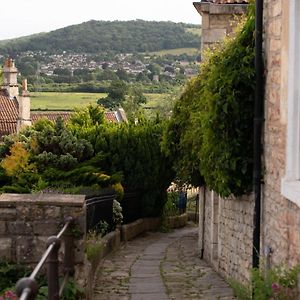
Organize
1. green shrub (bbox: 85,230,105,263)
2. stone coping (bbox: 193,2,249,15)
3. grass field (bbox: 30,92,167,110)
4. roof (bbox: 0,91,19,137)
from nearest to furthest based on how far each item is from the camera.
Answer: green shrub (bbox: 85,230,105,263) < stone coping (bbox: 193,2,249,15) < roof (bbox: 0,91,19,137) < grass field (bbox: 30,92,167,110)

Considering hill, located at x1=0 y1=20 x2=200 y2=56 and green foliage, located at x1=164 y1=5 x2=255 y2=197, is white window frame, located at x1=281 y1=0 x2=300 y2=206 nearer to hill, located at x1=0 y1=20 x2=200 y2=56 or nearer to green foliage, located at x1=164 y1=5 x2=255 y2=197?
green foliage, located at x1=164 y1=5 x2=255 y2=197

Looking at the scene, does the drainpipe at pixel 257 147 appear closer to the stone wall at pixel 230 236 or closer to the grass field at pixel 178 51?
the stone wall at pixel 230 236

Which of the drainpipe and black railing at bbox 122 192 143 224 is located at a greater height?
the drainpipe

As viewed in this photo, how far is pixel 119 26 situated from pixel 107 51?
464 cm

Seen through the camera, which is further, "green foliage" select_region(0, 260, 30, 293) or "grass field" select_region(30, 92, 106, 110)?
"grass field" select_region(30, 92, 106, 110)

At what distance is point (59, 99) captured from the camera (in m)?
89.4

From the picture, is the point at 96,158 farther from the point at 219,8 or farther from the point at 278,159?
the point at 278,159

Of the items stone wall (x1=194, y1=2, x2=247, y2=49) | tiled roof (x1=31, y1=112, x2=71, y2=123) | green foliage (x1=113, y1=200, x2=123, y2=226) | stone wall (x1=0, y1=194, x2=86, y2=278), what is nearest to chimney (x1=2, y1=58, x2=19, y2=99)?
tiled roof (x1=31, y1=112, x2=71, y2=123)

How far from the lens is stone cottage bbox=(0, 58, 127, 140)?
158ft

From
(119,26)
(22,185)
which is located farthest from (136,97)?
(22,185)

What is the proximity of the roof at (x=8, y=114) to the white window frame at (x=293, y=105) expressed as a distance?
139 ft

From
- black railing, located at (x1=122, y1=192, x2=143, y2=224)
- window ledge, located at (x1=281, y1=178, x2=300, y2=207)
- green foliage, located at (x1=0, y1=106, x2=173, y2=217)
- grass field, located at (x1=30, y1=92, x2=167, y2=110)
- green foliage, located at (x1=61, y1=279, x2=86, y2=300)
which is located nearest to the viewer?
window ledge, located at (x1=281, y1=178, x2=300, y2=207)

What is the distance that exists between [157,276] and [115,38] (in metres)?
98.4

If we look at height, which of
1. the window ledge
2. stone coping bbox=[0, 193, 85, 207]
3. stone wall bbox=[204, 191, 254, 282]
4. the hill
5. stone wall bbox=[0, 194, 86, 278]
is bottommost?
stone wall bbox=[204, 191, 254, 282]
